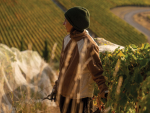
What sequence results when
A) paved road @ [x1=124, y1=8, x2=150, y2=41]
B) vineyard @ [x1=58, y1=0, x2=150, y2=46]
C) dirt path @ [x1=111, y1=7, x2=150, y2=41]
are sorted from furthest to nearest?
dirt path @ [x1=111, y1=7, x2=150, y2=41], paved road @ [x1=124, y1=8, x2=150, y2=41], vineyard @ [x1=58, y1=0, x2=150, y2=46]

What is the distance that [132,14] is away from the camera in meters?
36.9

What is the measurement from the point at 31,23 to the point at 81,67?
26.0 metres

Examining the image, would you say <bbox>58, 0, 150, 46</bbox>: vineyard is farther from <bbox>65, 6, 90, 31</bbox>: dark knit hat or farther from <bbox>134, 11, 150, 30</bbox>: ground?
<bbox>65, 6, 90, 31</bbox>: dark knit hat

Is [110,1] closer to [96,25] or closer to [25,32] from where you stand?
[96,25]

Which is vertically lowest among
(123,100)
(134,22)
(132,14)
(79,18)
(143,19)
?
(143,19)

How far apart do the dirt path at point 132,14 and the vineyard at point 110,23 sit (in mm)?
1571

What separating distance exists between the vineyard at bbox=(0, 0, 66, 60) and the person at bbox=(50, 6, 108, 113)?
56.1 ft

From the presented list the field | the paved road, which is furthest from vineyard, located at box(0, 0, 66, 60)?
the paved road

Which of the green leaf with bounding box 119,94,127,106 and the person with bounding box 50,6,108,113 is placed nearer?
the green leaf with bounding box 119,94,127,106

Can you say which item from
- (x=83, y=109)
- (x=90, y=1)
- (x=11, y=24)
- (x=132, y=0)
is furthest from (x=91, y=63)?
(x=132, y=0)

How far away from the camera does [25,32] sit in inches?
955

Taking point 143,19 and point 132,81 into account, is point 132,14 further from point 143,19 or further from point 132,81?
point 132,81

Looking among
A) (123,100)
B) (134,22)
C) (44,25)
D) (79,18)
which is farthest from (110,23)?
(123,100)

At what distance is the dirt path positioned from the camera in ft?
101
